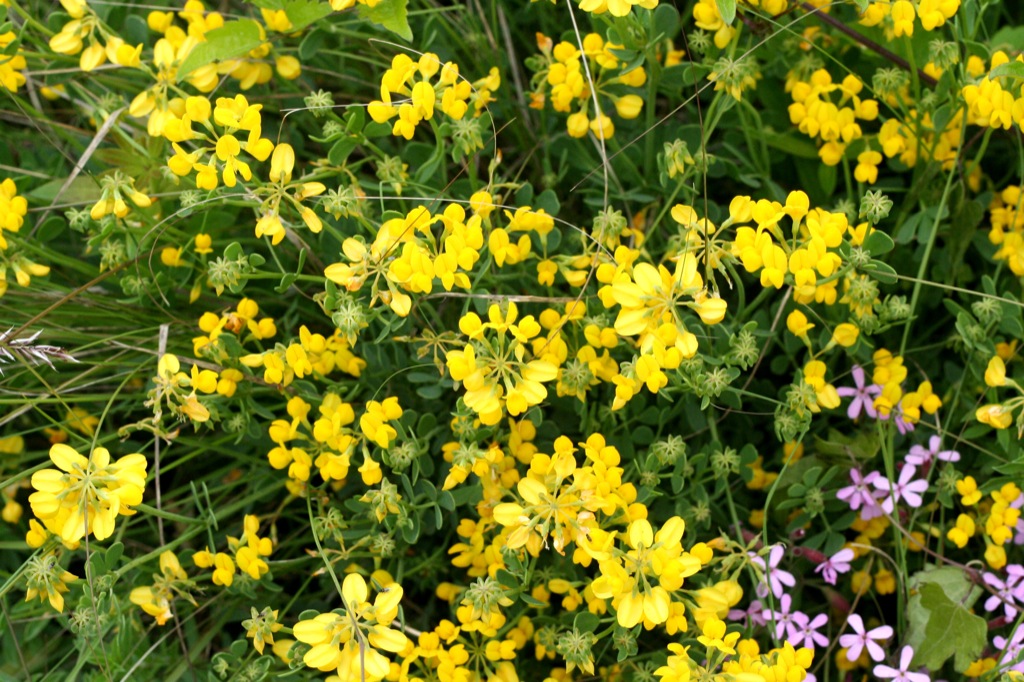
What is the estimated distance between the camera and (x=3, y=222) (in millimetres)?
2121

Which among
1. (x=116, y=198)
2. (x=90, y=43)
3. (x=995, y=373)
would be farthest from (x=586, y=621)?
(x=90, y=43)

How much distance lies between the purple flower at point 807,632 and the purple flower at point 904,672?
0.12m

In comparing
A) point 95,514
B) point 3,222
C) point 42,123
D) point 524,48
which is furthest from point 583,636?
point 42,123

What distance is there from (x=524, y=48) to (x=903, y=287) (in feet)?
3.91

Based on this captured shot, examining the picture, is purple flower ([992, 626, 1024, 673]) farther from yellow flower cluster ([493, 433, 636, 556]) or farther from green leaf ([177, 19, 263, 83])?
green leaf ([177, 19, 263, 83])

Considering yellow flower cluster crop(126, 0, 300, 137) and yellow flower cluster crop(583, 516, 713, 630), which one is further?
yellow flower cluster crop(126, 0, 300, 137)

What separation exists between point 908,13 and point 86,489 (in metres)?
1.76

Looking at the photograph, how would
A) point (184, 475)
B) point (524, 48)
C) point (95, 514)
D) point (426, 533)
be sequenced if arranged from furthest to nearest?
point (524, 48) → point (184, 475) → point (426, 533) → point (95, 514)

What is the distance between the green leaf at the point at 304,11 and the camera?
2221 millimetres

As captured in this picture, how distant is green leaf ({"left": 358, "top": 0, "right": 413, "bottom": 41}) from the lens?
2043 millimetres

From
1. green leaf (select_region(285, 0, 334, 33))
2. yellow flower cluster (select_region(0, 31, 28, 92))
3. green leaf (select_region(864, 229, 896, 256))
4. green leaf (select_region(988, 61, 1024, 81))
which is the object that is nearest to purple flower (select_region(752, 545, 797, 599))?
green leaf (select_region(864, 229, 896, 256))

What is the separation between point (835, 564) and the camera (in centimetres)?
224

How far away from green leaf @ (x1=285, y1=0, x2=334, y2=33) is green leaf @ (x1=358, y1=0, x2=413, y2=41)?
6.6 inches

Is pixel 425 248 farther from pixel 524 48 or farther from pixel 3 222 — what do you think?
pixel 524 48
